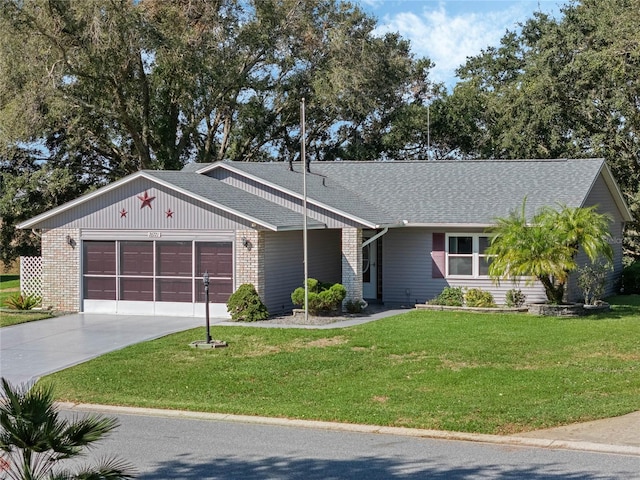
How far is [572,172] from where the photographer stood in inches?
1014

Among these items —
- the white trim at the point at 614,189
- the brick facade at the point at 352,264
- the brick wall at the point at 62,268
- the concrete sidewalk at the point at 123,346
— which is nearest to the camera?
the concrete sidewalk at the point at 123,346

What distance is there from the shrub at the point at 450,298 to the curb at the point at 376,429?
12.1 metres

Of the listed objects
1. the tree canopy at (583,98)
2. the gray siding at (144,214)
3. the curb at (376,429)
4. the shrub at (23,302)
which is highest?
the tree canopy at (583,98)

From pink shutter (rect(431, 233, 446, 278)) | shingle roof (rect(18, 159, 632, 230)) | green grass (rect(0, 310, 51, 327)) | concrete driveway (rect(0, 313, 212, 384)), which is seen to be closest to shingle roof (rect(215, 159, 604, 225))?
shingle roof (rect(18, 159, 632, 230))

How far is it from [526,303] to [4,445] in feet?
64.1

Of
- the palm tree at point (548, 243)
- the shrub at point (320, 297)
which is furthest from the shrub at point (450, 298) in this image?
the shrub at point (320, 297)

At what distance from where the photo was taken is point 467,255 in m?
24.1

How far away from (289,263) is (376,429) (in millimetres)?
12435

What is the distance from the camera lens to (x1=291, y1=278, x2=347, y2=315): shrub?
21.5 metres

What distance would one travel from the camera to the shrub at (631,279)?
1105 inches

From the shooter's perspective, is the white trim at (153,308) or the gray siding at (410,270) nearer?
the white trim at (153,308)

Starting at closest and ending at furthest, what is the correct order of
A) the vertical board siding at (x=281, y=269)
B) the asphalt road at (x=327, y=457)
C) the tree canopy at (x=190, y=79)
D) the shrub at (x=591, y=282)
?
1. the asphalt road at (x=327, y=457)
2. the vertical board siding at (x=281, y=269)
3. the shrub at (x=591, y=282)
4. the tree canopy at (x=190, y=79)

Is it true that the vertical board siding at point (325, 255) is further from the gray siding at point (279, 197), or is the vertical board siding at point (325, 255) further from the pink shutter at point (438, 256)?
the pink shutter at point (438, 256)

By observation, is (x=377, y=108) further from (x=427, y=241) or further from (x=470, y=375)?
(x=470, y=375)
